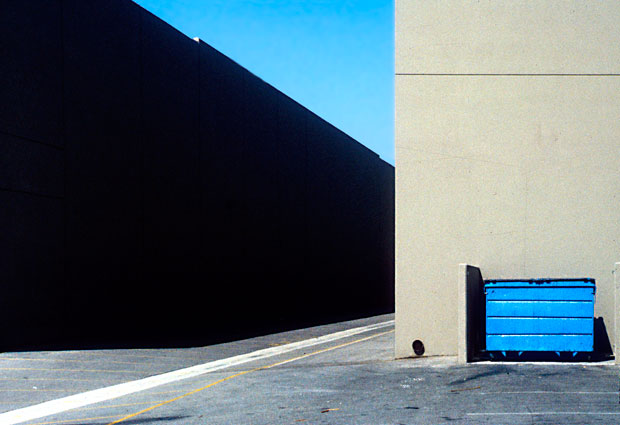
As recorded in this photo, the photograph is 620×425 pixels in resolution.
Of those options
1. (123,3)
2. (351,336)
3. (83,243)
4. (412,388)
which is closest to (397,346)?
(412,388)

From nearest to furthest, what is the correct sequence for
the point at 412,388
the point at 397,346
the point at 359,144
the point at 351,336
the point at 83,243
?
the point at 412,388, the point at 397,346, the point at 83,243, the point at 351,336, the point at 359,144

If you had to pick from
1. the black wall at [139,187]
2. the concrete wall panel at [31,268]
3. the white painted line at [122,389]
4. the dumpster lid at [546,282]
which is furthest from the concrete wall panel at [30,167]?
the dumpster lid at [546,282]

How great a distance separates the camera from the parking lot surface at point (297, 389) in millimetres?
9383

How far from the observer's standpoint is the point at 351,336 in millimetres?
21938

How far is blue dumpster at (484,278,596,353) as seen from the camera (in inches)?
517

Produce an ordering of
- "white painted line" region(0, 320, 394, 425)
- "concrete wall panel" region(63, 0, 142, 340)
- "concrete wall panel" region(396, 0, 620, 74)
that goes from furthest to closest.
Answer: "concrete wall panel" region(63, 0, 142, 340) → "concrete wall panel" region(396, 0, 620, 74) → "white painted line" region(0, 320, 394, 425)

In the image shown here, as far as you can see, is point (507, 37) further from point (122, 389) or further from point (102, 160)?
point (102, 160)

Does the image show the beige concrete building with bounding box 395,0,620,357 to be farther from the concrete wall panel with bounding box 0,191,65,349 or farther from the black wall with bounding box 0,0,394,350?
the concrete wall panel with bounding box 0,191,65,349

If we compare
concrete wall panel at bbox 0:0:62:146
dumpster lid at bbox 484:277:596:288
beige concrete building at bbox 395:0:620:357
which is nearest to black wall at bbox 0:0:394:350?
concrete wall panel at bbox 0:0:62:146

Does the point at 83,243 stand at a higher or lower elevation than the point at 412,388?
higher

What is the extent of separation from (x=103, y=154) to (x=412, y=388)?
13265mm

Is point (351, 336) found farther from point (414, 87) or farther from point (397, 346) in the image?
point (414, 87)

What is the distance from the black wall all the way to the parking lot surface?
359 cm

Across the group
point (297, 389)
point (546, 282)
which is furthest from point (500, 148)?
point (297, 389)
